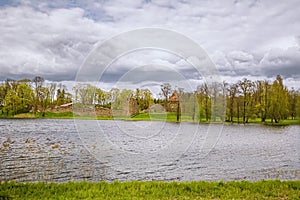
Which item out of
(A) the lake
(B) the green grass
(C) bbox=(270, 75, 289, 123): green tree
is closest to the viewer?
(B) the green grass

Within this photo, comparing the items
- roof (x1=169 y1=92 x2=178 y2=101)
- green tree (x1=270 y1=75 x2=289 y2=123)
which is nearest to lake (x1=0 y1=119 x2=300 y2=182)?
roof (x1=169 y1=92 x2=178 y2=101)

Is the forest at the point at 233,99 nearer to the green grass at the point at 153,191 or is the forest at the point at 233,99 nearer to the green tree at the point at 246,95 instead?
the green tree at the point at 246,95

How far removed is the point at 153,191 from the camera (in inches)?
436

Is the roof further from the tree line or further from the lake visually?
the tree line

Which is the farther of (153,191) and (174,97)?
(174,97)

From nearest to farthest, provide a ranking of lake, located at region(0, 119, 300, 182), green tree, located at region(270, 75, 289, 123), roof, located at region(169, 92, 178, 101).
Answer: lake, located at region(0, 119, 300, 182) → roof, located at region(169, 92, 178, 101) → green tree, located at region(270, 75, 289, 123)

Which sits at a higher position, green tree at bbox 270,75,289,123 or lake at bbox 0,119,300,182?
green tree at bbox 270,75,289,123

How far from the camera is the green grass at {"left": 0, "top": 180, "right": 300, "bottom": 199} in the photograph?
10.2m

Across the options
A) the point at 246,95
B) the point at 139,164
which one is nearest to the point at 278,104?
the point at 246,95

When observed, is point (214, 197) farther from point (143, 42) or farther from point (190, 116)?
point (190, 116)

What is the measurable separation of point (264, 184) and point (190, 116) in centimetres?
1036

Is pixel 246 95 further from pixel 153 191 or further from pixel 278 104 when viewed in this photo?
pixel 153 191

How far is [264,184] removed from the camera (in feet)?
41.2

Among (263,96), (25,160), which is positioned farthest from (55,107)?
(25,160)
